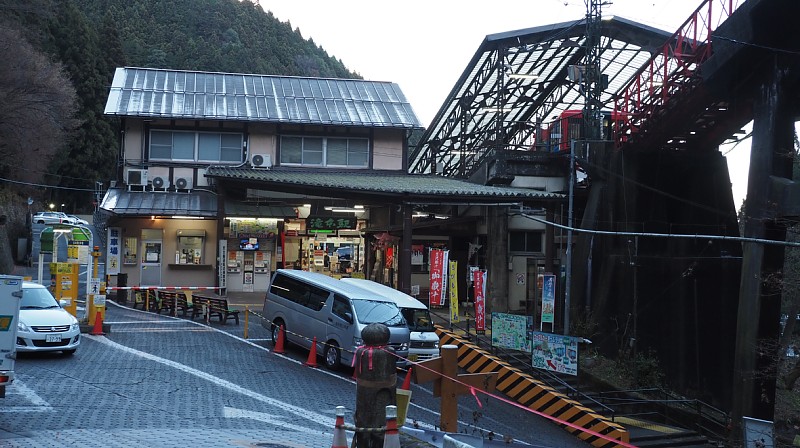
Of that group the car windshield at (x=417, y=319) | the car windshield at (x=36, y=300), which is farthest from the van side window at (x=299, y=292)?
the car windshield at (x=36, y=300)

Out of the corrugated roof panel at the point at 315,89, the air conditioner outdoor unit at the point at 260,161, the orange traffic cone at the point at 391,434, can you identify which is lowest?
the orange traffic cone at the point at 391,434

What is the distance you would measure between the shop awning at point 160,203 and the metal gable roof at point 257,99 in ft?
11.0

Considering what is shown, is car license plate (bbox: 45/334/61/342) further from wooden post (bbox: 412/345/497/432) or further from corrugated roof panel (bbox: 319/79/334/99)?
corrugated roof panel (bbox: 319/79/334/99)

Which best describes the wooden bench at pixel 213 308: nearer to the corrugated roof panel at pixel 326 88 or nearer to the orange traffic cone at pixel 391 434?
the corrugated roof panel at pixel 326 88

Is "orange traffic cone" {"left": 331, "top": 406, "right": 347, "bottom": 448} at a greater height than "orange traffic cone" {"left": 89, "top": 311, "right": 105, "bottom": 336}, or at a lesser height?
greater

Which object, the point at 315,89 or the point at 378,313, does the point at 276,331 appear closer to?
the point at 378,313

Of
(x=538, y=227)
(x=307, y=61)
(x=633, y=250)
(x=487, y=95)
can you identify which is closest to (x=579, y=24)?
(x=487, y=95)

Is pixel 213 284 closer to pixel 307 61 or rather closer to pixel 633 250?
pixel 633 250

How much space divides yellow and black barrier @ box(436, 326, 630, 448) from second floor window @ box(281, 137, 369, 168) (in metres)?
13.0

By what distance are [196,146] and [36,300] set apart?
15.5 meters

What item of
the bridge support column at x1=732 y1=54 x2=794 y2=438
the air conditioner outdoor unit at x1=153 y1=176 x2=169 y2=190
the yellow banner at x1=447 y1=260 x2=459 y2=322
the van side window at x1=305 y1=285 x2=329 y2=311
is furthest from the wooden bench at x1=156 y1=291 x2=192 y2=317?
the bridge support column at x1=732 y1=54 x2=794 y2=438

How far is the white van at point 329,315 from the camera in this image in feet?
55.2

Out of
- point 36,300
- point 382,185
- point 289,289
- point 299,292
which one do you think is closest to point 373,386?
point 299,292

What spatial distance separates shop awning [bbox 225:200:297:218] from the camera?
28281 mm
